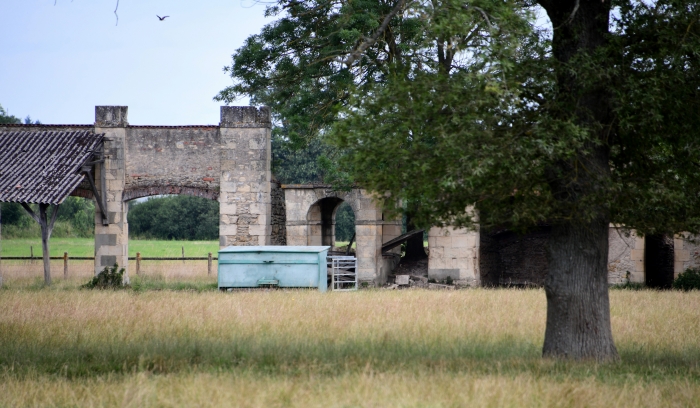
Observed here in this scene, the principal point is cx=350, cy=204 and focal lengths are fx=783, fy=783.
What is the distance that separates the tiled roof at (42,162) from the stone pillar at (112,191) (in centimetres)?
39

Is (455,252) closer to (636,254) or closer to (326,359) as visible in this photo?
(636,254)

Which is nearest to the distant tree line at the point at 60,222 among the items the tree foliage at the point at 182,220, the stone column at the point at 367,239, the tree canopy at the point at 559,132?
the tree foliage at the point at 182,220

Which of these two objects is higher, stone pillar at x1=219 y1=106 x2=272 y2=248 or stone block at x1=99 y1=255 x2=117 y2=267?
stone pillar at x1=219 y1=106 x2=272 y2=248

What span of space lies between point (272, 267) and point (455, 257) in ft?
17.2

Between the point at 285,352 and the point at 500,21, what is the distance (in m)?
4.73

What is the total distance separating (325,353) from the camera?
9.63 m

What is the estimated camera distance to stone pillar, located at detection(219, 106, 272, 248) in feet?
72.0

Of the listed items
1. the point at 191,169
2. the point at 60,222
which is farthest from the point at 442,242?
the point at 60,222

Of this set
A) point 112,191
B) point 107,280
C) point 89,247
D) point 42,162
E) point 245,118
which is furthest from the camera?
point 89,247

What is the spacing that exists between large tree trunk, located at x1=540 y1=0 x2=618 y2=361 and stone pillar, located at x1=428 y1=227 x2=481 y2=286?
11.9 m

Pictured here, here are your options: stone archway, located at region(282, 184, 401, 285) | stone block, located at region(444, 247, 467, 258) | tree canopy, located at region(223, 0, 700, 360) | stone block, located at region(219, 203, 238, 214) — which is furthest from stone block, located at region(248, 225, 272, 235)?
tree canopy, located at region(223, 0, 700, 360)

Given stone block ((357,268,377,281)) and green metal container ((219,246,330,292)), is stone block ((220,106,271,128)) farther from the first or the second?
stone block ((357,268,377,281))

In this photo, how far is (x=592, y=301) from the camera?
30.7 ft

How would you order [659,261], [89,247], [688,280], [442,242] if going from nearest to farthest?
1. [688,280]
2. [442,242]
3. [659,261]
4. [89,247]
